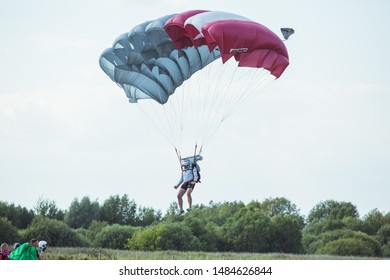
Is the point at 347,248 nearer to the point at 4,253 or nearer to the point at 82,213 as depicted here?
the point at 82,213

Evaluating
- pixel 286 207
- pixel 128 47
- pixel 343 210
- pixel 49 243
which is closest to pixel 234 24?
pixel 128 47

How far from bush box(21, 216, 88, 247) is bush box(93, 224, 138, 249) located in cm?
101

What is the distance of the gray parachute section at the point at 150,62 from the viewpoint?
2898 centimetres

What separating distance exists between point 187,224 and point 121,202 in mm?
10472

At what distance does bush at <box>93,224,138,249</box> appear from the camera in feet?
136

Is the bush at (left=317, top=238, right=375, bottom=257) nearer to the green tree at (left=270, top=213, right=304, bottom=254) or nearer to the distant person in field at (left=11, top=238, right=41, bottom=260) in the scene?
the green tree at (left=270, top=213, right=304, bottom=254)

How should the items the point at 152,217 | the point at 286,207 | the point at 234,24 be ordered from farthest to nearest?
the point at 286,207, the point at 152,217, the point at 234,24

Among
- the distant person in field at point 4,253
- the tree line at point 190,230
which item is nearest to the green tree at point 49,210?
the tree line at point 190,230

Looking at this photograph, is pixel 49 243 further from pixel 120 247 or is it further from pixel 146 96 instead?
pixel 146 96

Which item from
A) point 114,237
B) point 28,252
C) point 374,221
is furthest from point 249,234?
point 28,252

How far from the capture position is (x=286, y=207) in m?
73.1

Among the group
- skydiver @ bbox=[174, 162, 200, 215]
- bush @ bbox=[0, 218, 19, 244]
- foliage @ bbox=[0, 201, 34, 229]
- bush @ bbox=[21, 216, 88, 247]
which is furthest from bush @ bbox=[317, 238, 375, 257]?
skydiver @ bbox=[174, 162, 200, 215]
